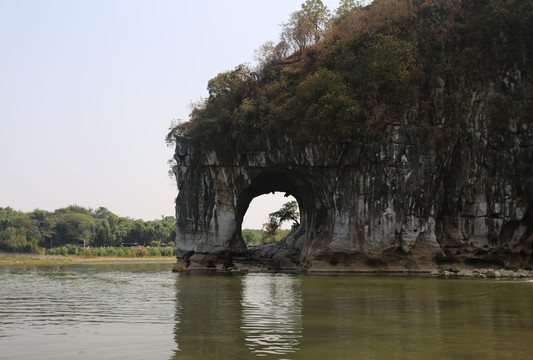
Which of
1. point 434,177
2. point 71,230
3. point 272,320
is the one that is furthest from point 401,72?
point 71,230

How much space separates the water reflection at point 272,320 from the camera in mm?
7680

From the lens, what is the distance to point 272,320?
10250mm

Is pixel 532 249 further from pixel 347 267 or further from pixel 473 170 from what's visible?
pixel 347 267

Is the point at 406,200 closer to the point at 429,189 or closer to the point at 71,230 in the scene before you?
the point at 429,189

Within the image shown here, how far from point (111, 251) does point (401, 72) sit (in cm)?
5766

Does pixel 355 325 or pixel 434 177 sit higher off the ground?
pixel 434 177

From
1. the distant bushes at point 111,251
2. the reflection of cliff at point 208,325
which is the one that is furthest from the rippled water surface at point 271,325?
the distant bushes at point 111,251

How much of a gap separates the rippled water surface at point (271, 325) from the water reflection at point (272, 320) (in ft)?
0.06

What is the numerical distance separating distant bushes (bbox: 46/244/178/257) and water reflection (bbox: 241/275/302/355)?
60838 millimetres

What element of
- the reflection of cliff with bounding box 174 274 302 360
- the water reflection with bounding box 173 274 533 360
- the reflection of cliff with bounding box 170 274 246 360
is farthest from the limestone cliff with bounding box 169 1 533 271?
the reflection of cliff with bounding box 170 274 246 360

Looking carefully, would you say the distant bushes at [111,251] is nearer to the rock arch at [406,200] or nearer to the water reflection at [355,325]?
the rock arch at [406,200]

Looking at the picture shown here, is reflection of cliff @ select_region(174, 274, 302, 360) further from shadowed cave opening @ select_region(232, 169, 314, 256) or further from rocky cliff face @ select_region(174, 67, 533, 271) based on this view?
shadowed cave opening @ select_region(232, 169, 314, 256)

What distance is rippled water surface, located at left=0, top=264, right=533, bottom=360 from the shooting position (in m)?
7.32

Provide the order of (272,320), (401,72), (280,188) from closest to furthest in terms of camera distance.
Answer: (272,320) → (401,72) → (280,188)
